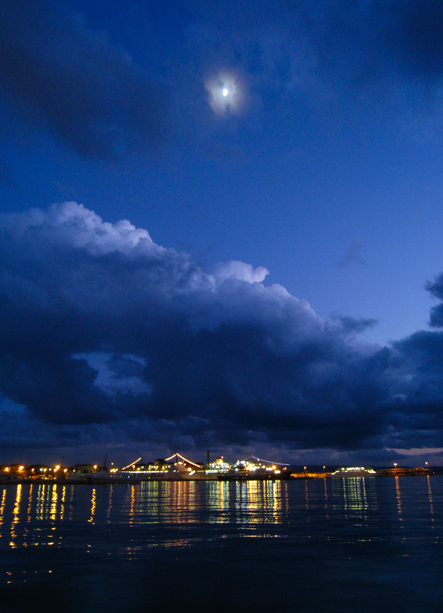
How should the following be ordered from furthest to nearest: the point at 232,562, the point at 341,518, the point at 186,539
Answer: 1. the point at 341,518
2. the point at 186,539
3. the point at 232,562

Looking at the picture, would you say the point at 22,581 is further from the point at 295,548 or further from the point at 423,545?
the point at 423,545

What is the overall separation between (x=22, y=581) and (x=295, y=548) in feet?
63.3

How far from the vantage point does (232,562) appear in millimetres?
30016

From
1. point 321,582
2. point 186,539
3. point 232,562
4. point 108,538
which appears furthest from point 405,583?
point 108,538

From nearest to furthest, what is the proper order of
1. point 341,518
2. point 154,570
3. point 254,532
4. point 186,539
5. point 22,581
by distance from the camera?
point 22,581 → point 154,570 → point 186,539 → point 254,532 → point 341,518

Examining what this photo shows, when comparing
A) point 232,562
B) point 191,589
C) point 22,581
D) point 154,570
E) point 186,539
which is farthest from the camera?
point 186,539

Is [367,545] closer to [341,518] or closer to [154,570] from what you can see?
[154,570]

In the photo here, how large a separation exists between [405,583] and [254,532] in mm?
21465

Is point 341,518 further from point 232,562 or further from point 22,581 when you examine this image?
point 22,581

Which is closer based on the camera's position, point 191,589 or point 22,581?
point 191,589

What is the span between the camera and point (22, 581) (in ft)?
82.8

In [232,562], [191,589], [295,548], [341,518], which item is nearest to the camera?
[191,589]

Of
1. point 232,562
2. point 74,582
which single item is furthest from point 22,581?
point 232,562

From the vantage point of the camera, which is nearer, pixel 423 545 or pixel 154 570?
pixel 154 570
